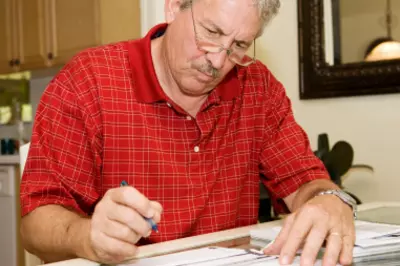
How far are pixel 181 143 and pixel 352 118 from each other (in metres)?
1.05

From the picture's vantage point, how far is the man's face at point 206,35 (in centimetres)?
118

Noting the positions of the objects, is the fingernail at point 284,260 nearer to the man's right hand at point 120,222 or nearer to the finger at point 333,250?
the finger at point 333,250

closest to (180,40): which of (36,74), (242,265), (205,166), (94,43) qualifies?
(205,166)

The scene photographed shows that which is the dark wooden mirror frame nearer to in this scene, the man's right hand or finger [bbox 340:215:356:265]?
finger [bbox 340:215:356:265]

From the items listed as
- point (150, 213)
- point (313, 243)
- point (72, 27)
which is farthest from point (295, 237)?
point (72, 27)

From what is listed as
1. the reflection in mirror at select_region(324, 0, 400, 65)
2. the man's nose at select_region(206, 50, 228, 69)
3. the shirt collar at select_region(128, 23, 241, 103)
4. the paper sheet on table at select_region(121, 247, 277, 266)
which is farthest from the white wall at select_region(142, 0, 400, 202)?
the paper sheet on table at select_region(121, 247, 277, 266)

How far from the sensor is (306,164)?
Result: 141cm

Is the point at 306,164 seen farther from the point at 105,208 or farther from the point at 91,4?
the point at 91,4

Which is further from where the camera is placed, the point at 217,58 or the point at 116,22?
the point at 116,22

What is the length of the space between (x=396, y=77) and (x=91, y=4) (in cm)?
145

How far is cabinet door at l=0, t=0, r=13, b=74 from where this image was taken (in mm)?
3312

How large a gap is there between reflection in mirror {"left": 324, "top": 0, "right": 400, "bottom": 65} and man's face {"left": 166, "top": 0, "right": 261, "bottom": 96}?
926mm

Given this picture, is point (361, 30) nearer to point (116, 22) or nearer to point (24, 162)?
point (116, 22)

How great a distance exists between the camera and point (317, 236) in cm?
92
